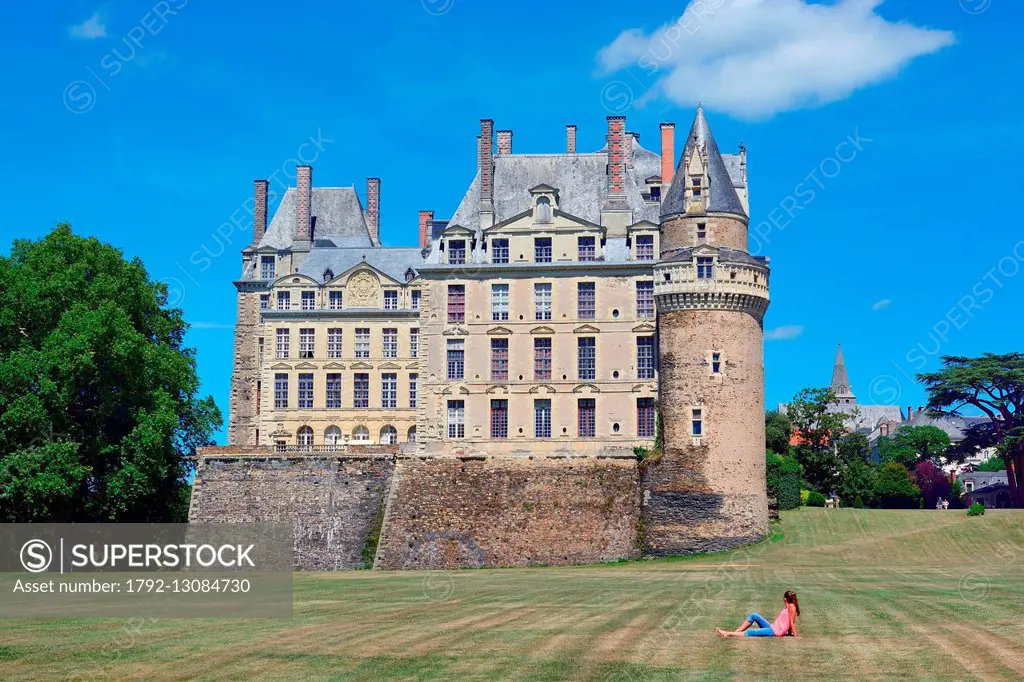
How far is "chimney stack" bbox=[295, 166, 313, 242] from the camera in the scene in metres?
75.1

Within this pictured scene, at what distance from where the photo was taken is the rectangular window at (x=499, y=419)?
58.8 m

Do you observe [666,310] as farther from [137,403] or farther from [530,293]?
[137,403]

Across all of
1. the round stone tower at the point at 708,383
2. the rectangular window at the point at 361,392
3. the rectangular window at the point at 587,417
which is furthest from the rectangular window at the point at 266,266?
the round stone tower at the point at 708,383

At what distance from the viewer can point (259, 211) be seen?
3007 inches

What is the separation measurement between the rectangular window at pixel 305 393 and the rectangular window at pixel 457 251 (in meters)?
14.3

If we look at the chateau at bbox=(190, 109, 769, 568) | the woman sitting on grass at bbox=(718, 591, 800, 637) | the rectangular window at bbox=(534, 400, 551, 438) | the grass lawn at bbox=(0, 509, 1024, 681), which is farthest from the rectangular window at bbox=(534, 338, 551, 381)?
the woman sitting on grass at bbox=(718, 591, 800, 637)

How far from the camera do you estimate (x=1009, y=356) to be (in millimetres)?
77375

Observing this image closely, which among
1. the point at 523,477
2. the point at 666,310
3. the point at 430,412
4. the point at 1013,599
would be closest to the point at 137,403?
the point at 430,412

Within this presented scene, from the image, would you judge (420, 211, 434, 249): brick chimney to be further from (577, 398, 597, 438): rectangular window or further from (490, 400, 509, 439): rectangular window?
(577, 398, 597, 438): rectangular window

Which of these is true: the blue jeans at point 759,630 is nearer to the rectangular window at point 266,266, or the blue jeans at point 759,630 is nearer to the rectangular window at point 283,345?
the rectangular window at point 283,345

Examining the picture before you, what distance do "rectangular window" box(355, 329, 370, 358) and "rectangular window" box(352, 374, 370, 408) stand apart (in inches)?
48.7

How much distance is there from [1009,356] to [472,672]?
6546cm

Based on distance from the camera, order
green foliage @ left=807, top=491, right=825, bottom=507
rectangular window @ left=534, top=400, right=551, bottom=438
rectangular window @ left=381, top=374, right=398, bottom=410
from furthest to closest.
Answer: rectangular window @ left=381, top=374, right=398, bottom=410 < green foliage @ left=807, top=491, right=825, bottom=507 < rectangular window @ left=534, top=400, right=551, bottom=438

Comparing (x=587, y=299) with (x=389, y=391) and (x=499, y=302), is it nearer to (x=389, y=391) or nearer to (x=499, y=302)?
(x=499, y=302)
